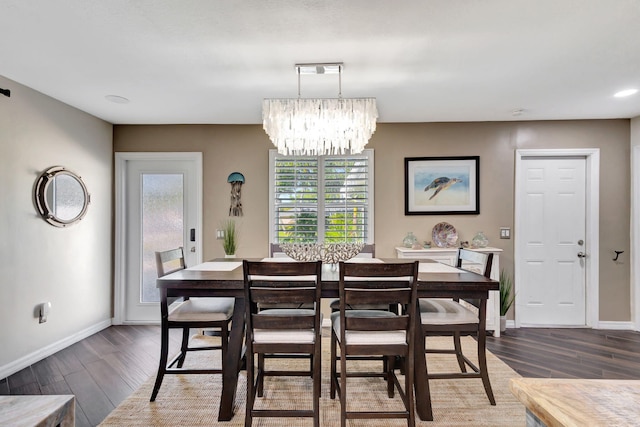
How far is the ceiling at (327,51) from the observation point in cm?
188

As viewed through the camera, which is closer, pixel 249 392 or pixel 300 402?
pixel 249 392

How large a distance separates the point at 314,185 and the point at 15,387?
3.18 m

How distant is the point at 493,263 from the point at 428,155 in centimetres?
143

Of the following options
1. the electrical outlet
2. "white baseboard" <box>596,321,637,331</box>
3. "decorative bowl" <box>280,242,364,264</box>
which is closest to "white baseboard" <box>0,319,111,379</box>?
the electrical outlet

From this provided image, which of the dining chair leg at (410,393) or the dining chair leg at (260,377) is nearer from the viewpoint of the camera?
the dining chair leg at (410,393)

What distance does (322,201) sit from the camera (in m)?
4.13

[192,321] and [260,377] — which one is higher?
[192,321]

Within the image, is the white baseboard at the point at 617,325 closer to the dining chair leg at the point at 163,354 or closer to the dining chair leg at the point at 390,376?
the dining chair leg at the point at 390,376

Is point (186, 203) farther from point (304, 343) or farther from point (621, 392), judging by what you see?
point (621, 392)

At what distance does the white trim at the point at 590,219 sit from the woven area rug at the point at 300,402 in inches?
75.8

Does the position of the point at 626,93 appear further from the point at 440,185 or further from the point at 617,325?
the point at 617,325

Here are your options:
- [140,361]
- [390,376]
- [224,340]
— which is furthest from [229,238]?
[390,376]

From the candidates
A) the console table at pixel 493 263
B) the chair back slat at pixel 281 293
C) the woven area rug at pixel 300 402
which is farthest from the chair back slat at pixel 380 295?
the console table at pixel 493 263

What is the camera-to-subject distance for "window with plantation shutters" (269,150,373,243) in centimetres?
413
